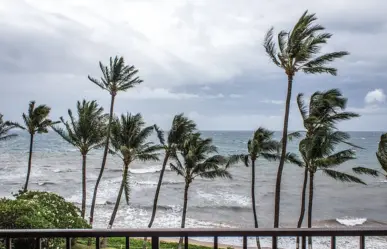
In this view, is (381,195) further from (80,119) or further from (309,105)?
(80,119)

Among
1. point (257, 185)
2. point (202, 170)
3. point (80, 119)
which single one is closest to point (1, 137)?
point (80, 119)

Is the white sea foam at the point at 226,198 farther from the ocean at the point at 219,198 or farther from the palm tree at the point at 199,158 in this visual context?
the palm tree at the point at 199,158

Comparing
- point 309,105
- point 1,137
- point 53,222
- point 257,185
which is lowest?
point 257,185

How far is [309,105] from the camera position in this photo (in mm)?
16234

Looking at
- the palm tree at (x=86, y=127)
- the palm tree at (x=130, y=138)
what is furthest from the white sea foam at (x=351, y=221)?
the palm tree at (x=86, y=127)

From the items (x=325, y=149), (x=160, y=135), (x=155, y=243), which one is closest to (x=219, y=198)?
(x=160, y=135)

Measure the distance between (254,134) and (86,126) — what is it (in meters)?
8.99

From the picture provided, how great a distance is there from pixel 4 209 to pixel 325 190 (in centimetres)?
3751

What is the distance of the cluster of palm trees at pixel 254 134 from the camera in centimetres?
1444

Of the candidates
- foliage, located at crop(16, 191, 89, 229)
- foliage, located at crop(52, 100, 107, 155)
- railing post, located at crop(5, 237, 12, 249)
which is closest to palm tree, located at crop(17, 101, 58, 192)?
foliage, located at crop(52, 100, 107, 155)

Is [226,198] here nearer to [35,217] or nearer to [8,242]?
[35,217]

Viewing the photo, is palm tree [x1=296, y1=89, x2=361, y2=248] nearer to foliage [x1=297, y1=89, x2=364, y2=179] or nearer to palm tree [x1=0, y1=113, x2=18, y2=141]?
foliage [x1=297, y1=89, x2=364, y2=179]

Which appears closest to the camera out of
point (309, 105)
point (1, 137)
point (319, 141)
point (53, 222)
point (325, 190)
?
point (53, 222)

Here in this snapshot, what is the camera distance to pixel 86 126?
756 inches
